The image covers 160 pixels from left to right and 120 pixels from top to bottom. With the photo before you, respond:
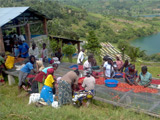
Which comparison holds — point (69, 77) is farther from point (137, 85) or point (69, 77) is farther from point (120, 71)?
point (120, 71)

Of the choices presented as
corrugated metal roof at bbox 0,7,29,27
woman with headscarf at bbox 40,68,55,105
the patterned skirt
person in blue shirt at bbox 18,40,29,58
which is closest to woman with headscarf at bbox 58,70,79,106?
the patterned skirt

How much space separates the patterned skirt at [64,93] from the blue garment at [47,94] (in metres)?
0.39

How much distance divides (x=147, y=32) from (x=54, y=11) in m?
40.0

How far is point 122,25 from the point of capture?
7425 cm

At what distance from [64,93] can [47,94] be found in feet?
1.92

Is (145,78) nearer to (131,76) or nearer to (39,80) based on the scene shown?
(131,76)

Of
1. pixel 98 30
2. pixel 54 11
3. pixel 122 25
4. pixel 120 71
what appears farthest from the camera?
pixel 122 25

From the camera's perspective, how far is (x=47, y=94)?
202 inches

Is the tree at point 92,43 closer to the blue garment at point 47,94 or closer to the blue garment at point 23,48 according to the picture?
the blue garment at point 23,48

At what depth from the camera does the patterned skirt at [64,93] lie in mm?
4801

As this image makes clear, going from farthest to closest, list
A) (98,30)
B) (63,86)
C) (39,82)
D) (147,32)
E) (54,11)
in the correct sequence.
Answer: (147,32) < (98,30) < (54,11) < (39,82) < (63,86)

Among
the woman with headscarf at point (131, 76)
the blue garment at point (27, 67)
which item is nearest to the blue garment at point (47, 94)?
the blue garment at point (27, 67)

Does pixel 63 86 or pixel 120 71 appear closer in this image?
pixel 63 86

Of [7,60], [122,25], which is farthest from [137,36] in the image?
[7,60]
